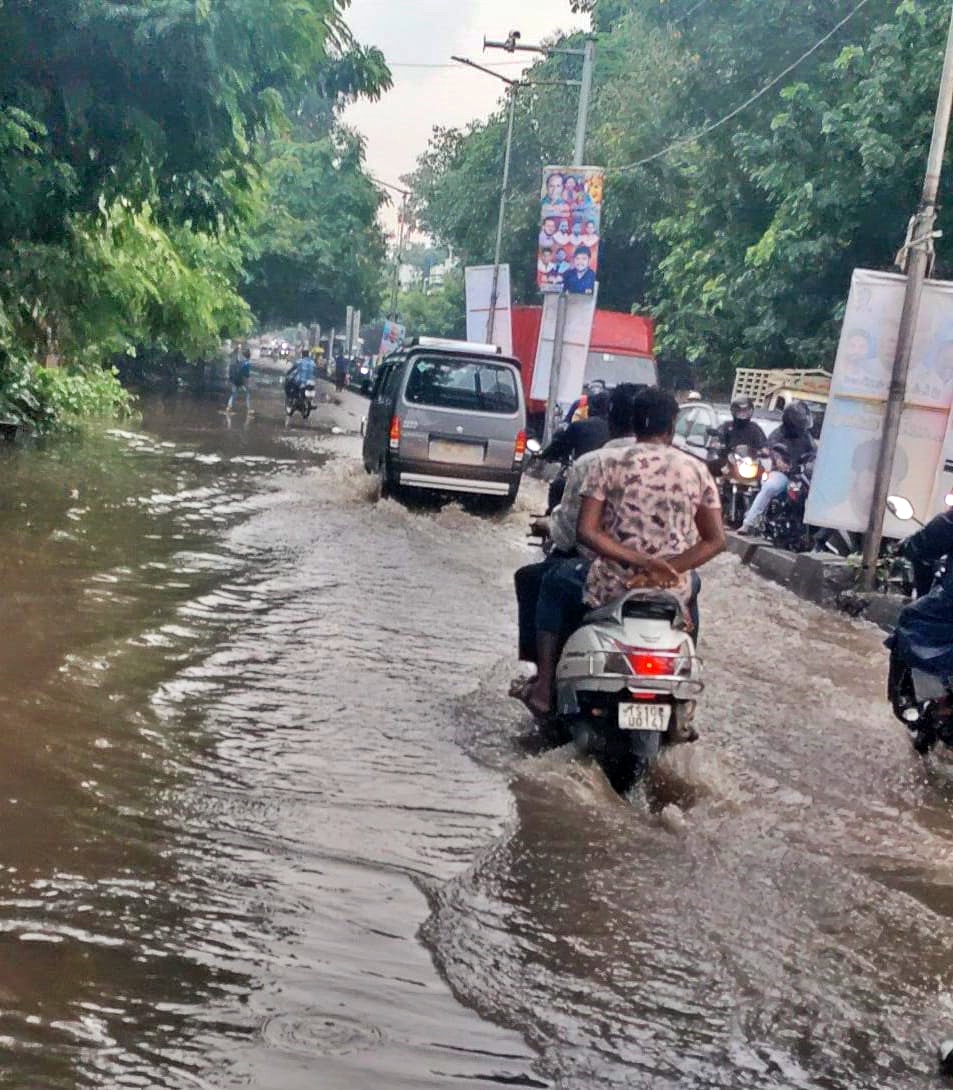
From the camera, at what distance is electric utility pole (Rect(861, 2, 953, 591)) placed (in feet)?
39.6

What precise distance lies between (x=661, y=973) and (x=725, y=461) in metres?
13.1

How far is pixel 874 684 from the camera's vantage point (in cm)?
953

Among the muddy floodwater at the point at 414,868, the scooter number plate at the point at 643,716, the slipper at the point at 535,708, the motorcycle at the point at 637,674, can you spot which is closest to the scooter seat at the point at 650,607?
the motorcycle at the point at 637,674

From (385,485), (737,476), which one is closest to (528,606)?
(385,485)

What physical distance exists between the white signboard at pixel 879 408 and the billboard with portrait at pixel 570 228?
31.9ft

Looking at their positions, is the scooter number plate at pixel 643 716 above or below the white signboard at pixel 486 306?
below

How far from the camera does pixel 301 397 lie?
33.2m

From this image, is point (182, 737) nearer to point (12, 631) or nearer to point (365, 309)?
point (12, 631)

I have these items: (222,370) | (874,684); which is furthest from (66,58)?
(222,370)

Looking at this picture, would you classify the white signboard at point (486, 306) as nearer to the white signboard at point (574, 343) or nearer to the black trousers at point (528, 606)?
the white signboard at point (574, 343)

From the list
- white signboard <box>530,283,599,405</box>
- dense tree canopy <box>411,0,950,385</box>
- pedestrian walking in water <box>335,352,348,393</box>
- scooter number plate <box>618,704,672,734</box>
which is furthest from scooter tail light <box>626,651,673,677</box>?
pedestrian walking in water <box>335,352,348,393</box>

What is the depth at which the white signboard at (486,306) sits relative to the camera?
30.7 meters

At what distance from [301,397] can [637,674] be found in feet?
92.3

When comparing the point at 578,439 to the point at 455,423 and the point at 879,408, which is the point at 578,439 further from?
the point at 455,423
